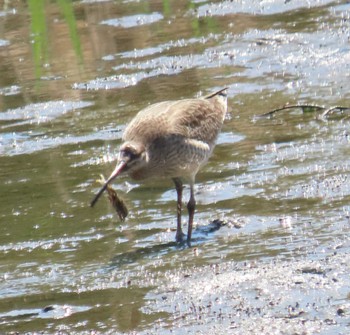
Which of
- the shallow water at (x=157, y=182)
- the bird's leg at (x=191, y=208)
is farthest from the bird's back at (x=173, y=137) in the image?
the shallow water at (x=157, y=182)

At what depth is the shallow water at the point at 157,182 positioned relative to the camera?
790 centimetres

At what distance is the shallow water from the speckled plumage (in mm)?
384

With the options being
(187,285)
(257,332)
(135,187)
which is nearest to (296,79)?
(135,187)

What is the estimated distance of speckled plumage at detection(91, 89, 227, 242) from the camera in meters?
8.41

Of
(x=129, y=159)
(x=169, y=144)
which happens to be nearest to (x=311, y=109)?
(x=169, y=144)

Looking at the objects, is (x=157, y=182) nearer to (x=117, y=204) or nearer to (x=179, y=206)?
(x=179, y=206)

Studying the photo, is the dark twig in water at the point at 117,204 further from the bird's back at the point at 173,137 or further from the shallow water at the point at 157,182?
the bird's back at the point at 173,137

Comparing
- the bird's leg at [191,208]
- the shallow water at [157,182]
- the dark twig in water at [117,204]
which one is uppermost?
the dark twig in water at [117,204]

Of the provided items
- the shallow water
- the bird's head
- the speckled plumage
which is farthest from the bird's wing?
the shallow water

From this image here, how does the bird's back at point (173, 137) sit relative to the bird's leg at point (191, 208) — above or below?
above

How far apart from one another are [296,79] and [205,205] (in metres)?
3.23

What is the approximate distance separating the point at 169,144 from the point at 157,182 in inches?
48.7

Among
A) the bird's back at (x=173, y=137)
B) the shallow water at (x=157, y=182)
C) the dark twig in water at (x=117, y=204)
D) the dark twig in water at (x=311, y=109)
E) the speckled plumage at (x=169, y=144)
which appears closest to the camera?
the shallow water at (x=157, y=182)

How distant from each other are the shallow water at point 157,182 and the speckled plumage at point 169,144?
38cm
